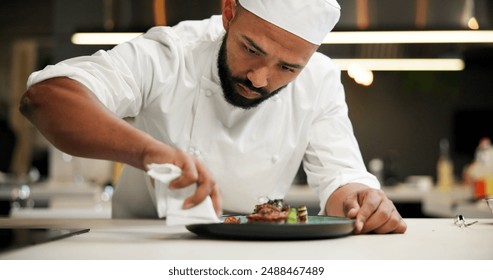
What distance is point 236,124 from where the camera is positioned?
123 cm

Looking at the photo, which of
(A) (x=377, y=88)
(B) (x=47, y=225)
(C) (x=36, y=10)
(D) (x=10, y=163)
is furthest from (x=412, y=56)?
(B) (x=47, y=225)

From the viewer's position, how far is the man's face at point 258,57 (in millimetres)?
1042

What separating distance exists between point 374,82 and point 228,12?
2.53 m

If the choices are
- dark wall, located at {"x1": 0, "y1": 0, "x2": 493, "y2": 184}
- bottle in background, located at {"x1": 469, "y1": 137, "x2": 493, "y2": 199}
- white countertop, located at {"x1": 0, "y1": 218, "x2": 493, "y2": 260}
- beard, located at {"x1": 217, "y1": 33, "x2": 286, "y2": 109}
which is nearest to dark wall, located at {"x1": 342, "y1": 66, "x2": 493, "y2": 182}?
dark wall, located at {"x1": 0, "y1": 0, "x2": 493, "y2": 184}

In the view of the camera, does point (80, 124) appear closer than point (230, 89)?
Yes

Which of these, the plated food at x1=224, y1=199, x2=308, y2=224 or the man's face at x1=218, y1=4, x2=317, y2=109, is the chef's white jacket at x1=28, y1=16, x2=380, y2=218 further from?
the plated food at x1=224, y1=199, x2=308, y2=224

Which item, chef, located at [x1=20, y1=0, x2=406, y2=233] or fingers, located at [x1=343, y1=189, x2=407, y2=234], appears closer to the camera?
fingers, located at [x1=343, y1=189, x2=407, y2=234]

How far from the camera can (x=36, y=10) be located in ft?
8.70

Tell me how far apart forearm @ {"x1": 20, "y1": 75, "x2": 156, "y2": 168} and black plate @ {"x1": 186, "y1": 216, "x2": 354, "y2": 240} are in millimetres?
114

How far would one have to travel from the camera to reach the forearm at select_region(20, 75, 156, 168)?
787 mm

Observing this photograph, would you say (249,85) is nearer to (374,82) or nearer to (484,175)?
(484,175)

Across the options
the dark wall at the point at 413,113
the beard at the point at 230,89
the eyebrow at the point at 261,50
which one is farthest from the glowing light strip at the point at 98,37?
the dark wall at the point at 413,113

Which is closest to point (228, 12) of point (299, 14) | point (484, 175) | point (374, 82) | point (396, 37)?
point (299, 14)
